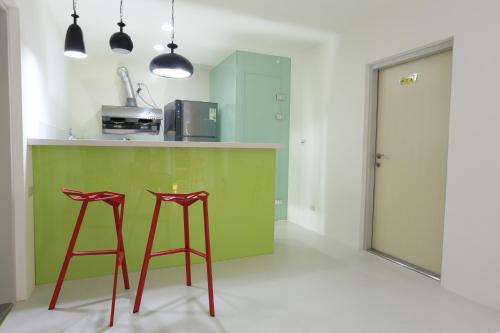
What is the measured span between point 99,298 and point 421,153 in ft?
9.63

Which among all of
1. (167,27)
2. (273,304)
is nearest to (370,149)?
(273,304)

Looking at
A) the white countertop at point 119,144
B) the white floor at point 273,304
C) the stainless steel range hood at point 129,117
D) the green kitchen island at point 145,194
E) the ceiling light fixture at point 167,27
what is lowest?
the white floor at point 273,304

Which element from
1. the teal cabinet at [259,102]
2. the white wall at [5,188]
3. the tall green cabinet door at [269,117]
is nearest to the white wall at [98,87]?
the teal cabinet at [259,102]

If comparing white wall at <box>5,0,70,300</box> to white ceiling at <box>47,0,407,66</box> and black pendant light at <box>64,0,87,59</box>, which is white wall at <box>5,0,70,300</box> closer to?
black pendant light at <box>64,0,87,59</box>

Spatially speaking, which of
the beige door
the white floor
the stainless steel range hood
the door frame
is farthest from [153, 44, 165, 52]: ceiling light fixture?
the white floor

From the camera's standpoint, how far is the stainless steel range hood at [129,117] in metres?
4.72

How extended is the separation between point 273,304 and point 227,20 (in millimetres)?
2886

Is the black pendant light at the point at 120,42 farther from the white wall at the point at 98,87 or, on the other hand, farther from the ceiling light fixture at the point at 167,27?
the white wall at the point at 98,87

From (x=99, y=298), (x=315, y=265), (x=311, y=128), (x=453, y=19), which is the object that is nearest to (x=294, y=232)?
(x=315, y=265)

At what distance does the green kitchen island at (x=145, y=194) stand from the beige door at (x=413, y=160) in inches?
48.0

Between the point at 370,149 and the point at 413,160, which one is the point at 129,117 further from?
the point at 413,160

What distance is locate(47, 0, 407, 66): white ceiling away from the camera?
119 inches

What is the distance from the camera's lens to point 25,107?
86.4 inches

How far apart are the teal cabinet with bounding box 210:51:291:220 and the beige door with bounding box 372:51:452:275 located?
1.65m
